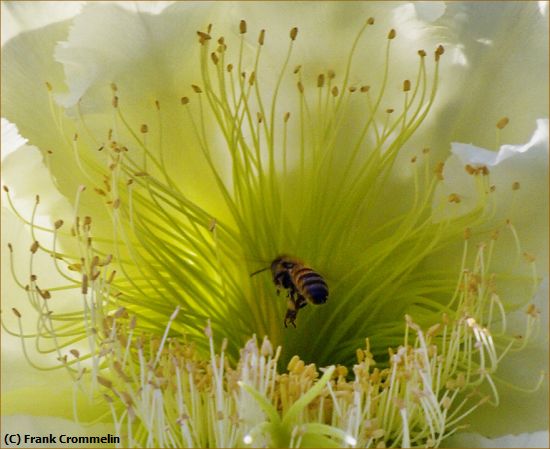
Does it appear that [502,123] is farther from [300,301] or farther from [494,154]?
[300,301]

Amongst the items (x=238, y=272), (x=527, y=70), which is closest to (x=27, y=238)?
(x=238, y=272)

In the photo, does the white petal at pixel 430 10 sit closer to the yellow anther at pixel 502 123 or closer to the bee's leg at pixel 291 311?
the yellow anther at pixel 502 123

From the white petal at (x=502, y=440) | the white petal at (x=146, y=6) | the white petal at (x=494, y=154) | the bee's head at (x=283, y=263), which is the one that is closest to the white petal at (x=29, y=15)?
the white petal at (x=146, y=6)

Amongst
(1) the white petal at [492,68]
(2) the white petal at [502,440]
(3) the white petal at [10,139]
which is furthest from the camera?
(1) the white petal at [492,68]

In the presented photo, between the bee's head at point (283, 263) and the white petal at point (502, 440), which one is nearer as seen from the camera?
the white petal at point (502, 440)

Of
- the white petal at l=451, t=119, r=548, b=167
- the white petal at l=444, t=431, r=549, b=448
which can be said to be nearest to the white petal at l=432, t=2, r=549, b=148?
the white petal at l=451, t=119, r=548, b=167

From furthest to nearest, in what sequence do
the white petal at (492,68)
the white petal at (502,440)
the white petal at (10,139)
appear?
the white petal at (492,68)
the white petal at (10,139)
the white petal at (502,440)

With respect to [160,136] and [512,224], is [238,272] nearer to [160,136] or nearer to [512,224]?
[160,136]

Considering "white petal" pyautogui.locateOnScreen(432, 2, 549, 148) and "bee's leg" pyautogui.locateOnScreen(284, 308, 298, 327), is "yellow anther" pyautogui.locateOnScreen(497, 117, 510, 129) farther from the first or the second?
"bee's leg" pyautogui.locateOnScreen(284, 308, 298, 327)
